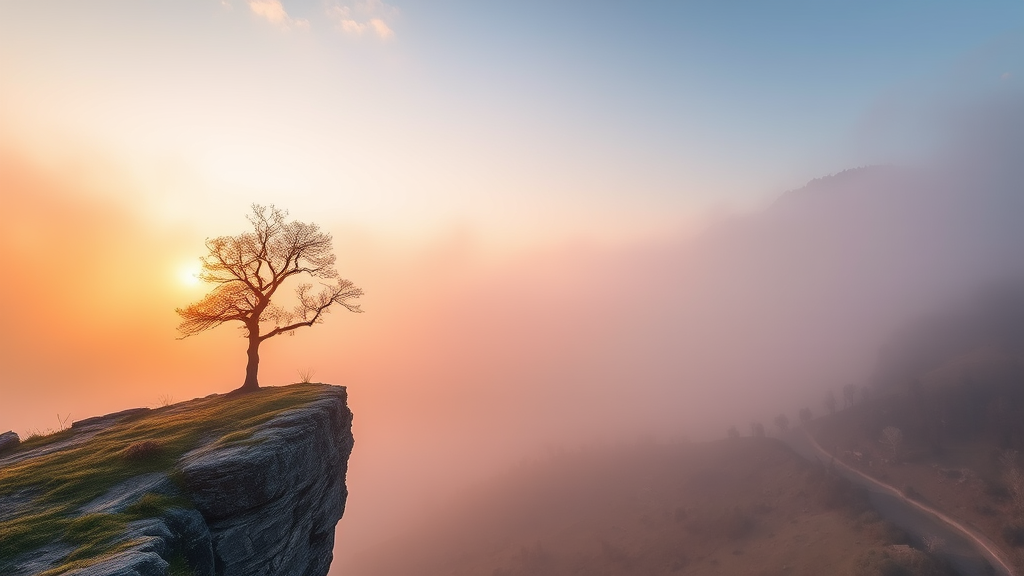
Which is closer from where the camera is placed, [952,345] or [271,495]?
[271,495]

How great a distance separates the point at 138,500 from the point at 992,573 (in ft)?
436

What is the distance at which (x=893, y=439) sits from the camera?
413 ft

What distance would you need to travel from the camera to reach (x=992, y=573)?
73.6 metres

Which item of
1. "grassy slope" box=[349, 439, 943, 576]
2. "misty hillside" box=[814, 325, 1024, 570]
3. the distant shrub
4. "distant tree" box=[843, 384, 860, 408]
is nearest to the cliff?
the distant shrub

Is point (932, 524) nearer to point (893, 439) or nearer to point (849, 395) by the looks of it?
point (893, 439)

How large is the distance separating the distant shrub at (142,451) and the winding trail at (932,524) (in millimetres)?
131976

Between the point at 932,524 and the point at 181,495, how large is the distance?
150 m

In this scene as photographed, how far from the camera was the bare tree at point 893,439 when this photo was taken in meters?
125

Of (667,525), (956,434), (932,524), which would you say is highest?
(956,434)

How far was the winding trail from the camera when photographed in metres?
76.9

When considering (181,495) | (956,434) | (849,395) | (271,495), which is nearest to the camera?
(181,495)

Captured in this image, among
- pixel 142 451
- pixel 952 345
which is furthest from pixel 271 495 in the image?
pixel 952 345

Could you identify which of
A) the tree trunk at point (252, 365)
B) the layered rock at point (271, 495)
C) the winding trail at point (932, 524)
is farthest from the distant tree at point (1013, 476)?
the tree trunk at point (252, 365)

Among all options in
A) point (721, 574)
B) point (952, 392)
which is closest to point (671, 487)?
point (721, 574)
